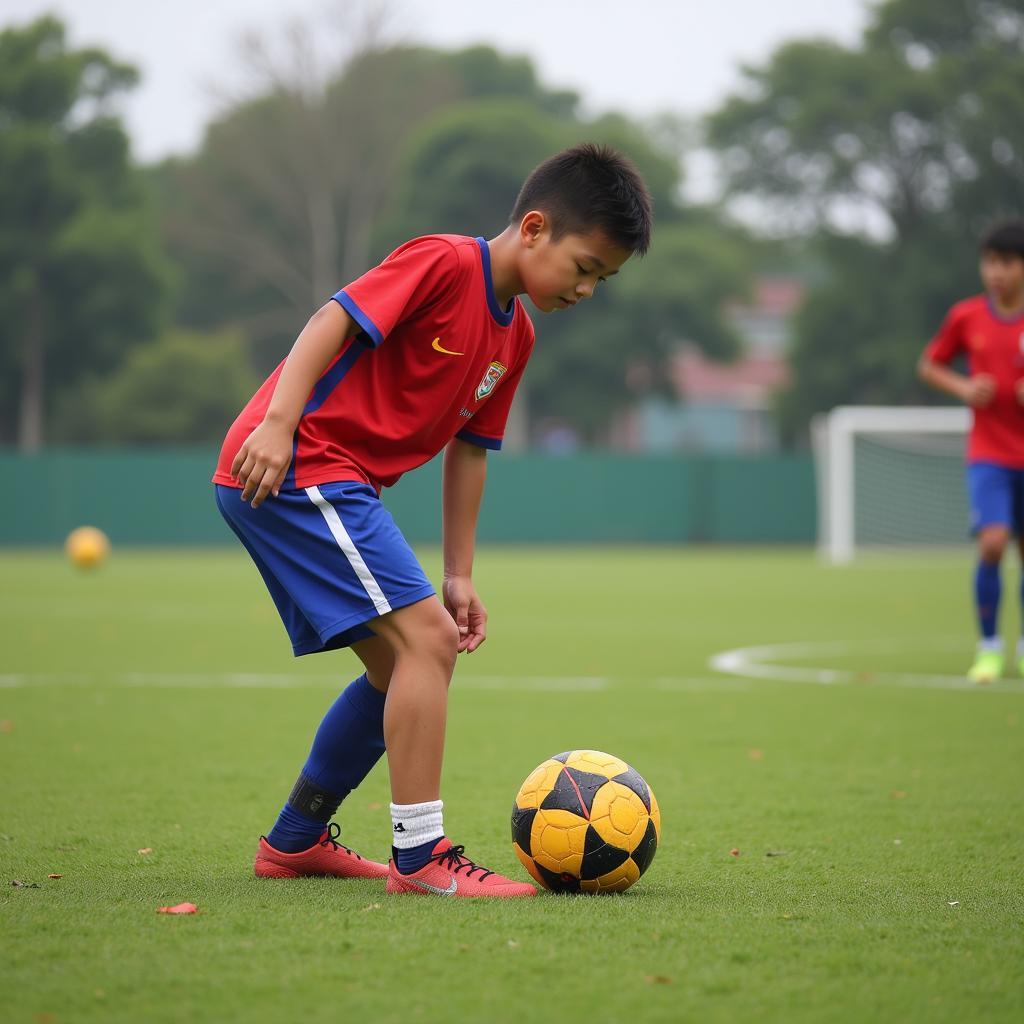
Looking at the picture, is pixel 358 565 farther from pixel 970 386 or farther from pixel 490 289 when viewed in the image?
pixel 970 386

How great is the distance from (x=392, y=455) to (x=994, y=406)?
5.85 metres

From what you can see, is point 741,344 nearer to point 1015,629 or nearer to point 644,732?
point 1015,629

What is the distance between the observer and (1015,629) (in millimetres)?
13547

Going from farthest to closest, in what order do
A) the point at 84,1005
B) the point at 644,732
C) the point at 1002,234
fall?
1. the point at 1002,234
2. the point at 644,732
3. the point at 84,1005

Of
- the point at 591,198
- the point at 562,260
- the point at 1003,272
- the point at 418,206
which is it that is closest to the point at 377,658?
the point at 562,260

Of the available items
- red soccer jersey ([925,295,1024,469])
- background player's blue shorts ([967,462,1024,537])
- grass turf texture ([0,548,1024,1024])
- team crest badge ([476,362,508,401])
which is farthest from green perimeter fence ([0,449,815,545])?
team crest badge ([476,362,508,401])

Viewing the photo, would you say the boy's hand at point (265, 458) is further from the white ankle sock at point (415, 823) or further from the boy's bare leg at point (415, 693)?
the white ankle sock at point (415, 823)

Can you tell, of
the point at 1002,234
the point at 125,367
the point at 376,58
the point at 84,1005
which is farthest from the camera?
the point at 125,367

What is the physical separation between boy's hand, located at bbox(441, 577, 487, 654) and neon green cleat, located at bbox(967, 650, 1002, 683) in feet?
17.9

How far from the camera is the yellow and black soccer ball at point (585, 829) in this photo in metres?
4.00

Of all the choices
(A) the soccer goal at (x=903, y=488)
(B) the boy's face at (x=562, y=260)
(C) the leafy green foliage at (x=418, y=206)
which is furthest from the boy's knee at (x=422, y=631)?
(C) the leafy green foliage at (x=418, y=206)

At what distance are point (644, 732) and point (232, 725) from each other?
2.00m

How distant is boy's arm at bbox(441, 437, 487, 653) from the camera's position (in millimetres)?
4469

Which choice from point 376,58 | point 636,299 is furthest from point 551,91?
point 376,58
